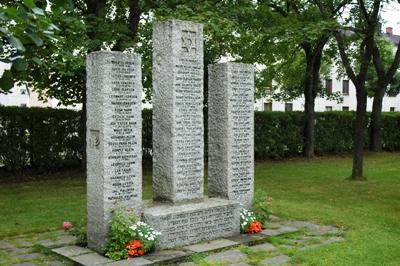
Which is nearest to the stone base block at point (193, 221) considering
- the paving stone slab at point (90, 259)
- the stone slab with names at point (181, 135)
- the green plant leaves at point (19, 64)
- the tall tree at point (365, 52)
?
the stone slab with names at point (181, 135)

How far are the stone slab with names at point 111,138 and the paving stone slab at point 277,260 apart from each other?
6.12 feet

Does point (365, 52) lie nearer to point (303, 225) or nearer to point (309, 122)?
point (303, 225)

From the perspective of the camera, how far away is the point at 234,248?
7.53 meters

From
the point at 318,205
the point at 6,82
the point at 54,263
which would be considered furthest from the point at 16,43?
the point at 318,205

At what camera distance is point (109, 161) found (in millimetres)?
6996

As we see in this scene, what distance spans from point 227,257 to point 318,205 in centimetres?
484

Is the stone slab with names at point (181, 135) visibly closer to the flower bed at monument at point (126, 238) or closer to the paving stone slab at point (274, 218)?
the flower bed at monument at point (126, 238)

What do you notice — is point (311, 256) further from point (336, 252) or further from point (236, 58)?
point (236, 58)

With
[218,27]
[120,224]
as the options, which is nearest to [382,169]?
[218,27]

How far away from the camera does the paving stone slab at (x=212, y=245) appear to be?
7363 millimetres

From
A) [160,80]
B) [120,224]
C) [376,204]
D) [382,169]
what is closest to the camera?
[120,224]

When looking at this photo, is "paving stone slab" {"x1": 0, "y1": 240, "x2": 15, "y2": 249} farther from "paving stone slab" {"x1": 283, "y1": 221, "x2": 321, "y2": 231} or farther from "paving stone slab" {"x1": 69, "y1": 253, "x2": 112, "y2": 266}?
"paving stone slab" {"x1": 283, "y1": 221, "x2": 321, "y2": 231}

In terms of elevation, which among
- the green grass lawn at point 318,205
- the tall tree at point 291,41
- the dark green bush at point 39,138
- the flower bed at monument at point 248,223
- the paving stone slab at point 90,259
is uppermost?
the tall tree at point 291,41

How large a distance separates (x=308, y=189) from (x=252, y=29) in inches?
232
